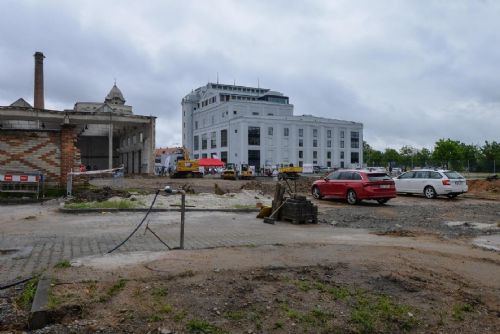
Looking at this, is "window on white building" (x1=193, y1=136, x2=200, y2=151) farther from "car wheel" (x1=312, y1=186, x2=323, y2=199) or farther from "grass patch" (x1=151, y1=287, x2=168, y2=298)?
"grass patch" (x1=151, y1=287, x2=168, y2=298)

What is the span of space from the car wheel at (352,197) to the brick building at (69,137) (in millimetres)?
11358

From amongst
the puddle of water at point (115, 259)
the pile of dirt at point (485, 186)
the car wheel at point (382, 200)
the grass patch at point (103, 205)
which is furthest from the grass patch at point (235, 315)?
the pile of dirt at point (485, 186)

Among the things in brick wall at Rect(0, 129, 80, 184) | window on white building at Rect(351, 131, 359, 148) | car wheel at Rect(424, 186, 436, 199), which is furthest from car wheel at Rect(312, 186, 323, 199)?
window on white building at Rect(351, 131, 359, 148)

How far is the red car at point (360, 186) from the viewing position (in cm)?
1938

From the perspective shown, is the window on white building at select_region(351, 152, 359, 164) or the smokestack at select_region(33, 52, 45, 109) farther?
the window on white building at select_region(351, 152, 359, 164)

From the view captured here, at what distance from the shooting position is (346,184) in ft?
66.3

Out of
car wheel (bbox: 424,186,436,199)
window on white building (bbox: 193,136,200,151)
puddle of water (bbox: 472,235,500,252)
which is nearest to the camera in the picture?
puddle of water (bbox: 472,235,500,252)

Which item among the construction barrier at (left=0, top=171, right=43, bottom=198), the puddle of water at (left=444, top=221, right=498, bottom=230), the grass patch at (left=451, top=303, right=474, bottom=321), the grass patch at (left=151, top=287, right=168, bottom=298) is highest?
the construction barrier at (left=0, top=171, right=43, bottom=198)

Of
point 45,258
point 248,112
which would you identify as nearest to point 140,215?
point 45,258

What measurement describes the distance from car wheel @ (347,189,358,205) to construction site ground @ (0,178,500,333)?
29.7ft

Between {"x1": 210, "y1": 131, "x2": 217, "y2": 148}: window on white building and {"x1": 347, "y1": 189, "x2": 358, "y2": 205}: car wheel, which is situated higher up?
{"x1": 210, "y1": 131, "x2": 217, "y2": 148}: window on white building

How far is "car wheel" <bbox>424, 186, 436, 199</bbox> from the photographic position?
23.3 metres

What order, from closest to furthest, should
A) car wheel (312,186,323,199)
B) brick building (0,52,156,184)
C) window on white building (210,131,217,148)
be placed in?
brick building (0,52,156,184) < car wheel (312,186,323,199) < window on white building (210,131,217,148)

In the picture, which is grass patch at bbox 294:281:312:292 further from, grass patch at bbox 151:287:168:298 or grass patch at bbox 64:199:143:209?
grass patch at bbox 64:199:143:209
